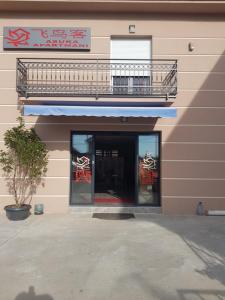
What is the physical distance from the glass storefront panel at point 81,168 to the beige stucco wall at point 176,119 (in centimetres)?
32

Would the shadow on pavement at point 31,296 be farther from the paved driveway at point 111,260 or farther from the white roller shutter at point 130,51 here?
the white roller shutter at point 130,51

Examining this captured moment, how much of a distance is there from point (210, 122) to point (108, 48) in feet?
14.3

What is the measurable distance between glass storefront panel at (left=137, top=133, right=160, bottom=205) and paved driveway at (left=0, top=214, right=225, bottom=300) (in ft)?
6.41

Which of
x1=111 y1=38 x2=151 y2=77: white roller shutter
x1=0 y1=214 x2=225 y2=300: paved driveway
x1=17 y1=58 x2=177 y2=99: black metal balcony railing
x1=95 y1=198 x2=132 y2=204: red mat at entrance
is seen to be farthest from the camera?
x1=95 y1=198 x2=132 y2=204: red mat at entrance

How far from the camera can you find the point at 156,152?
12758 mm

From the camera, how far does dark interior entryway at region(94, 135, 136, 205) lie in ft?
43.8

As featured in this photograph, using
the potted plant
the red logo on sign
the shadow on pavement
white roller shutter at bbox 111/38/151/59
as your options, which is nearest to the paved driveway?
the shadow on pavement

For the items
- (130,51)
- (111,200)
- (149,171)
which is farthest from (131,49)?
(111,200)

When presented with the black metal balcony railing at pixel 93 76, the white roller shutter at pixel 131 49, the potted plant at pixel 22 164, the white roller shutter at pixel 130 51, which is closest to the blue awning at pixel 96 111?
the potted plant at pixel 22 164

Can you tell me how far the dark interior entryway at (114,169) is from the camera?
13.3 m

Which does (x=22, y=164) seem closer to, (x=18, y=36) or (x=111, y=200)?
(x=111, y=200)

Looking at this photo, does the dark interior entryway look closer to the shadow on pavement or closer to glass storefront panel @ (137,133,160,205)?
Answer: glass storefront panel @ (137,133,160,205)

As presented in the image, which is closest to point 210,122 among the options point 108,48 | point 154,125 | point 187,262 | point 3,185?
point 154,125

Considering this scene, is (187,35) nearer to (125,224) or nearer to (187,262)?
(125,224)
